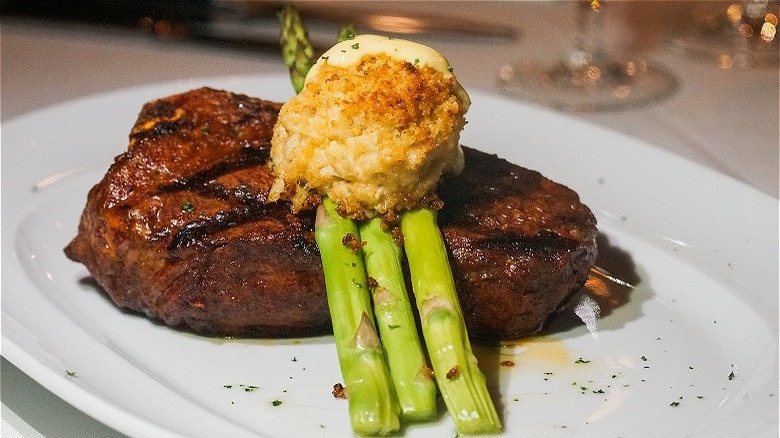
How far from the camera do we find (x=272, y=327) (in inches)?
117

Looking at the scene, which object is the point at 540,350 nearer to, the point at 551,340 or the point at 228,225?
the point at 551,340

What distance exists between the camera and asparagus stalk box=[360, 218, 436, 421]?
8.09ft

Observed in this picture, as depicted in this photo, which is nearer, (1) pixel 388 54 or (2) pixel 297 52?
(1) pixel 388 54

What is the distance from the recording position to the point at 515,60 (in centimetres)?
649

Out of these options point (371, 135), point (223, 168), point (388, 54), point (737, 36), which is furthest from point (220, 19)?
point (371, 135)

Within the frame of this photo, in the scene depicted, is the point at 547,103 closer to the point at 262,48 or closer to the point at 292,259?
the point at 262,48

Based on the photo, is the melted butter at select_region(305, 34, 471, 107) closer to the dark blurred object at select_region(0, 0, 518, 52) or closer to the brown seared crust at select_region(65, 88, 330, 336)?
the brown seared crust at select_region(65, 88, 330, 336)

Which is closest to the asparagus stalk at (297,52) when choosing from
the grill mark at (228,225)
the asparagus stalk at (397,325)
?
the grill mark at (228,225)

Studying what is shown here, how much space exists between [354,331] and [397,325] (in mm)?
126

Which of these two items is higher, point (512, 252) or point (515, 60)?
point (512, 252)

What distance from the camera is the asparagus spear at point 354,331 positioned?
2410mm

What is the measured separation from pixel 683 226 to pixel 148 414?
226 centimetres

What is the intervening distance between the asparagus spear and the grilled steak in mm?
143

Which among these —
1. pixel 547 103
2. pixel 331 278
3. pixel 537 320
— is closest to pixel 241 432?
pixel 331 278
